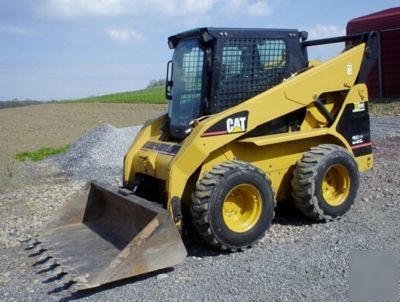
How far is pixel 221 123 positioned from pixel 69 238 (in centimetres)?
208

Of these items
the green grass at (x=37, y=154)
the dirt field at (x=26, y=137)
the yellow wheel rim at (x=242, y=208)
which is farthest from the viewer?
the green grass at (x=37, y=154)

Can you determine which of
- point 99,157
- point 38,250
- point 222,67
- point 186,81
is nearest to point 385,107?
point 99,157

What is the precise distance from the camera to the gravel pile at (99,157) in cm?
1035

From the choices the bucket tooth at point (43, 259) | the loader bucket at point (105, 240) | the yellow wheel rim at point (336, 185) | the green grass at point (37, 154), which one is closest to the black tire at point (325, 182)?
the yellow wheel rim at point (336, 185)

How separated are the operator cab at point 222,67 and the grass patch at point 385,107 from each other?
9.69 meters

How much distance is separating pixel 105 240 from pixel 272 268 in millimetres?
1848

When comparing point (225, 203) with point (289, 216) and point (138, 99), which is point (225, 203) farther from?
point (138, 99)

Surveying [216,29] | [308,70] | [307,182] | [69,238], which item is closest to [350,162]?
[307,182]

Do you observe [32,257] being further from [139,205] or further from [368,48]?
[368,48]

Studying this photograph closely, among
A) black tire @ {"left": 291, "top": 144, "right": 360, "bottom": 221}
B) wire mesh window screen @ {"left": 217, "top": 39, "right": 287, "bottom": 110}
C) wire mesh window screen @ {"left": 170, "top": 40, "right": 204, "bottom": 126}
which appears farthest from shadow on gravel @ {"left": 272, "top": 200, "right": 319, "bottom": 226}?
wire mesh window screen @ {"left": 170, "top": 40, "right": 204, "bottom": 126}

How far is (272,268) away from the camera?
487cm

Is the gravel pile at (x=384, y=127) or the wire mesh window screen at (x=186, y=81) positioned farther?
the gravel pile at (x=384, y=127)

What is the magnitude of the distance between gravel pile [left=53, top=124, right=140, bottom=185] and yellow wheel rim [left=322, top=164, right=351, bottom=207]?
12.8 feet

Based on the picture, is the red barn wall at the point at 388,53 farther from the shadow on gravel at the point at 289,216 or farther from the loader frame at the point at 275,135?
the shadow on gravel at the point at 289,216
